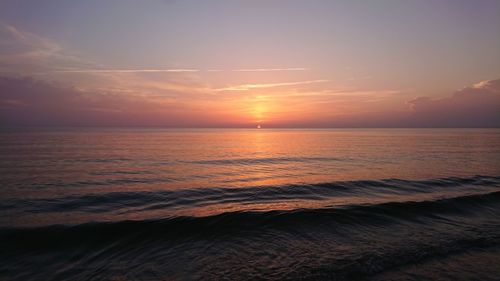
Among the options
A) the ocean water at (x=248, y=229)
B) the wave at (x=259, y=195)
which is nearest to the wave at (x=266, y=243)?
the ocean water at (x=248, y=229)

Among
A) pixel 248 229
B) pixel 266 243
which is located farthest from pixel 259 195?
pixel 266 243

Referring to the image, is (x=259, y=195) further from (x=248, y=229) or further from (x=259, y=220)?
(x=248, y=229)

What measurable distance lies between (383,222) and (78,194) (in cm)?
1810

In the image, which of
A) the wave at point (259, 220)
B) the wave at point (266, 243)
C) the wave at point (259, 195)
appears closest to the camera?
the wave at point (266, 243)

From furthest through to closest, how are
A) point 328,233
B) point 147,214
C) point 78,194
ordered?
1. point 78,194
2. point 147,214
3. point 328,233

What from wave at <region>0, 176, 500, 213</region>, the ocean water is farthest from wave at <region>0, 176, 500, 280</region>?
wave at <region>0, 176, 500, 213</region>

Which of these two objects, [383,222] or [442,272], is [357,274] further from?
[383,222]

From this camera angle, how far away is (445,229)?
11688mm

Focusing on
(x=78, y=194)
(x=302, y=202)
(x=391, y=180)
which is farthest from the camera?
(x=391, y=180)

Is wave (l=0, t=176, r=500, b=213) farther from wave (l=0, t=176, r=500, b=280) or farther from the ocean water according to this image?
wave (l=0, t=176, r=500, b=280)

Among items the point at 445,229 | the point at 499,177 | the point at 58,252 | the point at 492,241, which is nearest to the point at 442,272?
the point at 492,241

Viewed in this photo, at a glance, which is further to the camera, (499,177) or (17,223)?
(499,177)

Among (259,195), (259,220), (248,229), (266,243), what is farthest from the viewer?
(259,195)

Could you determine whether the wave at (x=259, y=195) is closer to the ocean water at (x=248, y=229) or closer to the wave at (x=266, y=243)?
the ocean water at (x=248, y=229)
